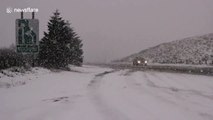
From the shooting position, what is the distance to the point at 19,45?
25062 millimetres

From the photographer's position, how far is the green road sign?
24.0 m

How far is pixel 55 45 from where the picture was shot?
3875cm

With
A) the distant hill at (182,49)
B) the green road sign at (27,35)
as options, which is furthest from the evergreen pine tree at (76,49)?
the distant hill at (182,49)

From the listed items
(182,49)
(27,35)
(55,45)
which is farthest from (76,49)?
(182,49)

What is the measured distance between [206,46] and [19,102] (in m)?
115

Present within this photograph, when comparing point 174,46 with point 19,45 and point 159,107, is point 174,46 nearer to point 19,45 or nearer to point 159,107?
point 19,45

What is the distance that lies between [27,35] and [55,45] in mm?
13704

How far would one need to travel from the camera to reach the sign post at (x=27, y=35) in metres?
24.0

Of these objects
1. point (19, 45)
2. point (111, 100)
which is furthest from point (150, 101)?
point (19, 45)

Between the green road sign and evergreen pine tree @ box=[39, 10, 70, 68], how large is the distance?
12507 millimetres

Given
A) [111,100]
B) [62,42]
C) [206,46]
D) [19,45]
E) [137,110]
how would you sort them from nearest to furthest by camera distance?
1. [137,110]
2. [111,100]
3. [19,45]
4. [62,42]
5. [206,46]

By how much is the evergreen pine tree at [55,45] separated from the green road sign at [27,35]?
41.0 ft

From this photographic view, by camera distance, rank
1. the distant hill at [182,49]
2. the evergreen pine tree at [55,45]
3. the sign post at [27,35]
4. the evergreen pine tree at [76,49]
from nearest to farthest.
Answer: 1. the sign post at [27,35]
2. the evergreen pine tree at [55,45]
3. the evergreen pine tree at [76,49]
4. the distant hill at [182,49]

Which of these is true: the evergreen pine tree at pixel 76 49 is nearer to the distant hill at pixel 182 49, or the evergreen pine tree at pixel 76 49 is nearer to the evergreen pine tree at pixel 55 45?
the evergreen pine tree at pixel 55 45
